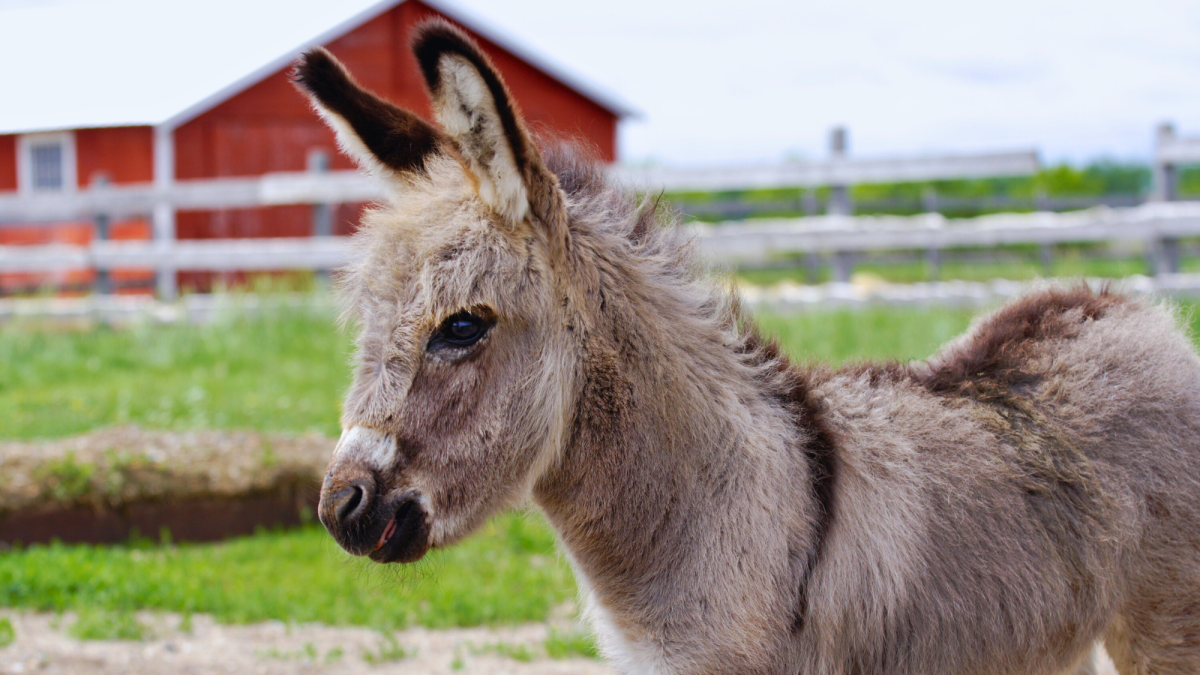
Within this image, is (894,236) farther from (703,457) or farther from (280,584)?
(703,457)

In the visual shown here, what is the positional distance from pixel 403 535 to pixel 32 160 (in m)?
23.0

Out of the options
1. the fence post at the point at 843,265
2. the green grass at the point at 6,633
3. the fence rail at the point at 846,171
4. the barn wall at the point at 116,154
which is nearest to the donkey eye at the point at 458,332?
the green grass at the point at 6,633

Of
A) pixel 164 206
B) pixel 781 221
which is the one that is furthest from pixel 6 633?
pixel 164 206

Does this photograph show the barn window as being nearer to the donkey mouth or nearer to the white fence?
the white fence

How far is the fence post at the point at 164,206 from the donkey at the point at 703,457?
1121 cm

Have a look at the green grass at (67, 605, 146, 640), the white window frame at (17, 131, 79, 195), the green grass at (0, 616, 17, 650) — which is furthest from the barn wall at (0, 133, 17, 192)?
the green grass at (67, 605, 146, 640)

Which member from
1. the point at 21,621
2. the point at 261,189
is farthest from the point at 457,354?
the point at 261,189

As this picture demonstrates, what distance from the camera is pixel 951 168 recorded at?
992 cm

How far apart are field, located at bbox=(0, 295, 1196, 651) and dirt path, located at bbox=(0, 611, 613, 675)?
109 millimetres

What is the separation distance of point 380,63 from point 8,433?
13928 mm

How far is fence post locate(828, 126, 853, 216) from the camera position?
10.4 metres

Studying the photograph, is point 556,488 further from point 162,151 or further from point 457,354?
point 162,151

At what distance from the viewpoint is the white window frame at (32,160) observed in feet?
67.7

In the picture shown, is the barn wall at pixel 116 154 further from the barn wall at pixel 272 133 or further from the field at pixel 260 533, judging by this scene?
the field at pixel 260 533
